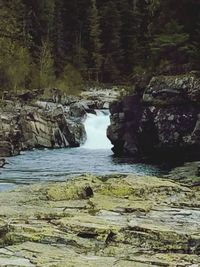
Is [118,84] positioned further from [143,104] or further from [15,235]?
[15,235]

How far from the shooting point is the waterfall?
148ft

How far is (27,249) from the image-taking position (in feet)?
31.8

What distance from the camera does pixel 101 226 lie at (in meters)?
10.8

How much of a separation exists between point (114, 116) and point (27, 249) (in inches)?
1240

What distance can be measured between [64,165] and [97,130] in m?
15.4

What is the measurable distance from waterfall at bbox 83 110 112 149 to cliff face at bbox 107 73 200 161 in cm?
504

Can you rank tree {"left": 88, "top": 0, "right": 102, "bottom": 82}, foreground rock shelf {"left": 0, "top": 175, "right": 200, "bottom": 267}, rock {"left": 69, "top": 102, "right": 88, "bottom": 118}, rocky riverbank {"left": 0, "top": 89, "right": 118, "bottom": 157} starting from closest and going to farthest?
foreground rock shelf {"left": 0, "top": 175, "right": 200, "bottom": 267}
rocky riverbank {"left": 0, "top": 89, "right": 118, "bottom": 157}
rock {"left": 69, "top": 102, "right": 88, "bottom": 118}
tree {"left": 88, "top": 0, "right": 102, "bottom": 82}

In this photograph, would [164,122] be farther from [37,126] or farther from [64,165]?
[37,126]

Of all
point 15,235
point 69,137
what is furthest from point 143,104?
point 15,235

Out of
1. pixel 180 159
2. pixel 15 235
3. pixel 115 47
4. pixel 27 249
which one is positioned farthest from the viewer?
pixel 115 47

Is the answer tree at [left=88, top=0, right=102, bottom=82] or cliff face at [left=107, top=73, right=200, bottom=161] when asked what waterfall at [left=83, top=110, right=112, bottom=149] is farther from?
tree at [left=88, top=0, right=102, bottom=82]

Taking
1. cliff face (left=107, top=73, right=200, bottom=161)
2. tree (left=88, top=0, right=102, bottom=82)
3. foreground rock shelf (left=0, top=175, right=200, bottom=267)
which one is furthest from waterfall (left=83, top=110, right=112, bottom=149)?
tree (left=88, top=0, right=102, bottom=82)

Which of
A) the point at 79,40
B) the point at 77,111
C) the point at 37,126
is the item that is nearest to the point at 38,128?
the point at 37,126

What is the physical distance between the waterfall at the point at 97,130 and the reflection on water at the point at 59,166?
13.5ft
